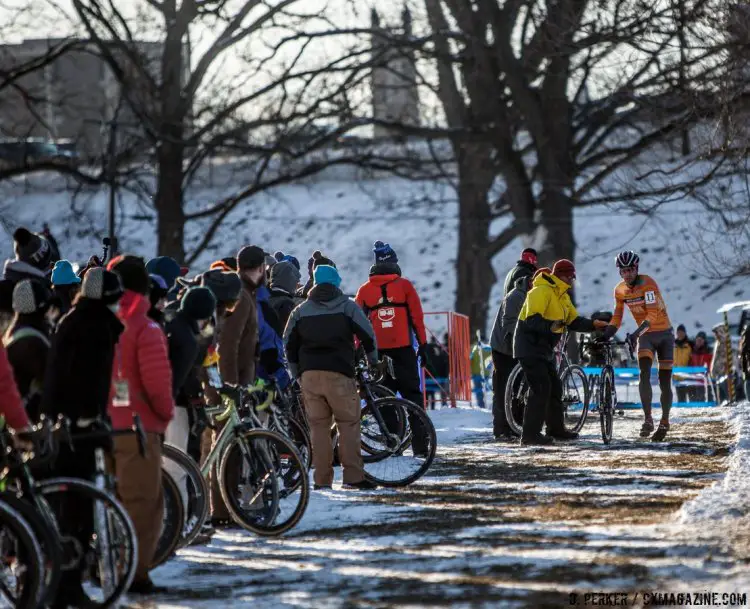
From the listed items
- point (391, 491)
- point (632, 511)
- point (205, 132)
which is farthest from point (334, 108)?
point (632, 511)

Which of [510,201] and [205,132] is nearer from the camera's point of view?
[205,132]

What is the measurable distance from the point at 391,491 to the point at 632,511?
2.87 m

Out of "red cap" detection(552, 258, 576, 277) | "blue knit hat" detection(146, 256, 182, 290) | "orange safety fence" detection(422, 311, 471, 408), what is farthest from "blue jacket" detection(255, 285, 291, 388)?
"orange safety fence" detection(422, 311, 471, 408)

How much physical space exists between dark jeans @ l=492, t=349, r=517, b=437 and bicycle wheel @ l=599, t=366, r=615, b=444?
4.83ft

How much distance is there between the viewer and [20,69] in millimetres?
28516

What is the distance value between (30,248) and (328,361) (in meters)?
2.34

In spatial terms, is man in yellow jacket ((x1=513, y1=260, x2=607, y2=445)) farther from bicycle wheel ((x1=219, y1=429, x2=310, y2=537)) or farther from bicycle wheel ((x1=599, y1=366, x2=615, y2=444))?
bicycle wheel ((x1=219, y1=429, x2=310, y2=537))

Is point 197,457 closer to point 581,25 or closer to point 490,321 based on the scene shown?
point 581,25

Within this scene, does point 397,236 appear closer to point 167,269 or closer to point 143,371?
point 167,269

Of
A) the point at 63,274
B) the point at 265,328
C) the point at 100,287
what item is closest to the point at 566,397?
the point at 265,328

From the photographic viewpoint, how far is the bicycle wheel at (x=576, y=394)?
1708cm

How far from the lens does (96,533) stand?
7609 mm

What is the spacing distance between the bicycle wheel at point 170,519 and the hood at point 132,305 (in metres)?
0.91

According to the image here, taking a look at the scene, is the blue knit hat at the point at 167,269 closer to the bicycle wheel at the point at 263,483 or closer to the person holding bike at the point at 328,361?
the bicycle wheel at the point at 263,483
